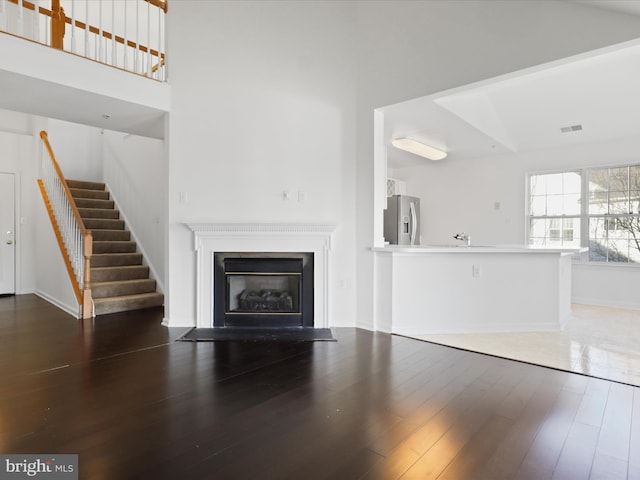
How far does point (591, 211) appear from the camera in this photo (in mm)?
5801

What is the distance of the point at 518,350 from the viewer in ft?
11.2

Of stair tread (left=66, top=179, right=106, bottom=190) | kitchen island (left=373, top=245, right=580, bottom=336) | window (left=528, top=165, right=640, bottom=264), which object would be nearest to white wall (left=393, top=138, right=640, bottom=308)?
window (left=528, top=165, right=640, bottom=264)

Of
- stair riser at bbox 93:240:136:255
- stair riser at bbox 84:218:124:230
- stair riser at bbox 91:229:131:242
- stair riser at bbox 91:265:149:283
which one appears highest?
stair riser at bbox 84:218:124:230

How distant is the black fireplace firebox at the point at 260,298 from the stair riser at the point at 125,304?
66.3 inches

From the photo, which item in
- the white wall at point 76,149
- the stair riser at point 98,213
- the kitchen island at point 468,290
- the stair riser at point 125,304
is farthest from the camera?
the white wall at point 76,149

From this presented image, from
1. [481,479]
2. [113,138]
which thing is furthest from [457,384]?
[113,138]

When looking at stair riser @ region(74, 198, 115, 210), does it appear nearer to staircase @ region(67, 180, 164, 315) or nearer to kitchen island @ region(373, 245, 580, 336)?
staircase @ region(67, 180, 164, 315)

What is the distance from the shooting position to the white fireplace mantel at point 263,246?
4.19m

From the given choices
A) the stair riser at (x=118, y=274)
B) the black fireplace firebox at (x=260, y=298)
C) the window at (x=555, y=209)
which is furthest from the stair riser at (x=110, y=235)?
the window at (x=555, y=209)

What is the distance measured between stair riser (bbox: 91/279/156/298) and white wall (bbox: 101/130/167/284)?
20 cm

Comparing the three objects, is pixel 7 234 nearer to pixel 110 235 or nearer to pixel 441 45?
pixel 110 235

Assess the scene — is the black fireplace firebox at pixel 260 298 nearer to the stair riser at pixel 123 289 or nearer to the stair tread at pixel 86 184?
the stair riser at pixel 123 289

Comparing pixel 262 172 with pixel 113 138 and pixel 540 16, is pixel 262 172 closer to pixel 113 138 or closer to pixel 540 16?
pixel 540 16

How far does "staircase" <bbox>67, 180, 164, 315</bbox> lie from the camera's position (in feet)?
Answer: 16.8
